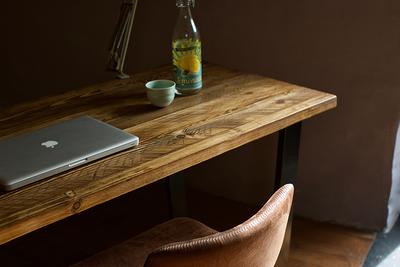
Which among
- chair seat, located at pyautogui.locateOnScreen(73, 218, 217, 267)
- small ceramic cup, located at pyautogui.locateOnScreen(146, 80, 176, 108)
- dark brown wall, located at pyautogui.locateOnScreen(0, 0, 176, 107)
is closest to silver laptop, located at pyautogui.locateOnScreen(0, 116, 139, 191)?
small ceramic cup, located at pyautogui.locateOnScreen(146, 80, 176, 108)

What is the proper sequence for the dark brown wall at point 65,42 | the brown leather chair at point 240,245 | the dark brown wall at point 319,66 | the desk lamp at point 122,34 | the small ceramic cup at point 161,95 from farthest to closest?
1. the dark brown wall at point 65,42
2. the dark brown wall at point 319,66
3. the desk lamp at point 122,34
4. the small ceramic cup at point 161,95
5. the brown leather chair at point 240,245

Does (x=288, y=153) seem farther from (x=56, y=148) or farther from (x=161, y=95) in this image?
(x=56, y=148)

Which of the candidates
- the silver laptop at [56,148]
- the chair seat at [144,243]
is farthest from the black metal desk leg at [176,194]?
the silver laptop at [56,148]

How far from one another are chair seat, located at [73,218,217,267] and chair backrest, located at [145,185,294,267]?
0.41 metres

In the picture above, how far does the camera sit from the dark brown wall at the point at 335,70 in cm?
186

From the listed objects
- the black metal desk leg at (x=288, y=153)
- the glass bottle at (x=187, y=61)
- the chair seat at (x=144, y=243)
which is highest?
the glass bottle at (x=187, y=61)

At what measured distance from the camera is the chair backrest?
0.88m

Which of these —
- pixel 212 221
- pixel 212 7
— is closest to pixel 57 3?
pixel 212 7

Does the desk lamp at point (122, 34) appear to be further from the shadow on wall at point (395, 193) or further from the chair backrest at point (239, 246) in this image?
the shadow on wall at point (395, 193)

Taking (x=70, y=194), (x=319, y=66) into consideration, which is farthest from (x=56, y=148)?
(x=319, y=66)

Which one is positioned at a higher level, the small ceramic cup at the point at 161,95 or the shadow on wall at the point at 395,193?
the small ceramic cup at the point at 161,95

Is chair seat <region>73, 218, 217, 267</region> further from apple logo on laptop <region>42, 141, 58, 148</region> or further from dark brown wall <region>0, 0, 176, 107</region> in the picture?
dark brown wall <region>0, 0, 176, 107</region>

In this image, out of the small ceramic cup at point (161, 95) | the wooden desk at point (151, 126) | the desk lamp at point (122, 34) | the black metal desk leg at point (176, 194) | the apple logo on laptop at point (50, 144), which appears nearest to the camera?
the wooden desk at point (151, 126)

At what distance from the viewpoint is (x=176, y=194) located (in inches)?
70.3
